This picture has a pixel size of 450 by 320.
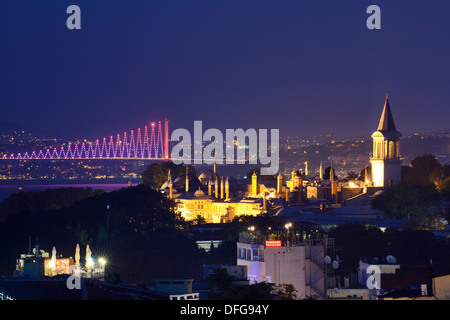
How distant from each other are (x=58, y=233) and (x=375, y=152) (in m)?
39.5

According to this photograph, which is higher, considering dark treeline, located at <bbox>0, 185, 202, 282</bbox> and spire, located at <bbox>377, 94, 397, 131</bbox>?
spire, located at <bbox>377, 94, 397, 131</bbox>

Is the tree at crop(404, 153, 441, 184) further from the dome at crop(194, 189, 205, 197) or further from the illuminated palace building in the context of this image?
the dome at crop(194, 189, 205, 197)

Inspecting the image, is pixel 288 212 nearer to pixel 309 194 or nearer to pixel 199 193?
pixel 309 194

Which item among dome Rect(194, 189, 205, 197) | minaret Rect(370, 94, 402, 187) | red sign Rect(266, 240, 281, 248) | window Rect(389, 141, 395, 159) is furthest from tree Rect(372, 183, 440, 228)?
red sign Rect(266, 240, 281, 248)

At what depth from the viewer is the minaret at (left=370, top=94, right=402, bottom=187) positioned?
99.1m

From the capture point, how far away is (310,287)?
34.4 m

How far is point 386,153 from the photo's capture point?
100 m

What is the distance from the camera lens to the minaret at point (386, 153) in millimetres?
99125

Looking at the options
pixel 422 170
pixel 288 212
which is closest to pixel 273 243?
pixel 288 212

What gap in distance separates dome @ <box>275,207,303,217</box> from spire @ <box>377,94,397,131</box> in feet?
43.8

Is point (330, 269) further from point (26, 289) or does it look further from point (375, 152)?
point (375, 152)
